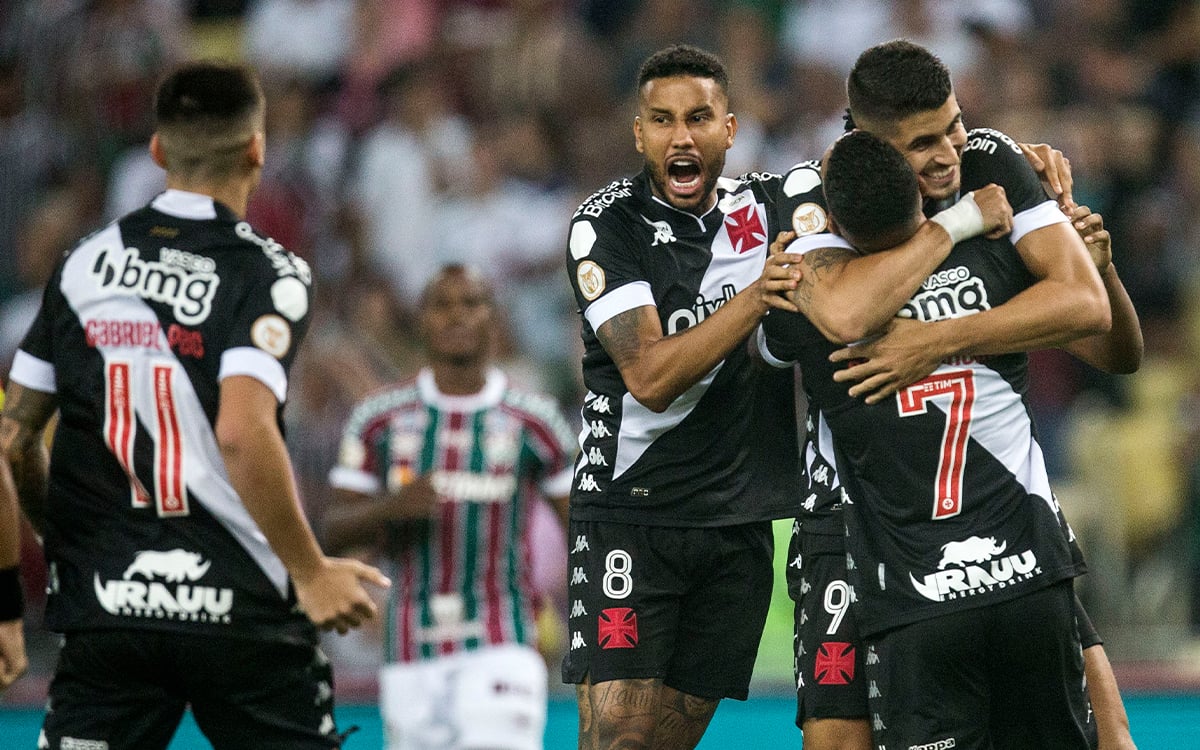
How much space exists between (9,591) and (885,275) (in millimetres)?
2660

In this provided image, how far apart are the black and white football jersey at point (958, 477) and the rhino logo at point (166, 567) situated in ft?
5.99

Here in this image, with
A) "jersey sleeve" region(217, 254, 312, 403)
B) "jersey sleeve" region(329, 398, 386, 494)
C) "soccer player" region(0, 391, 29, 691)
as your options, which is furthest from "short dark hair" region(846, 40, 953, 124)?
"jersey sleeve" region(329, 398, 386, 494)

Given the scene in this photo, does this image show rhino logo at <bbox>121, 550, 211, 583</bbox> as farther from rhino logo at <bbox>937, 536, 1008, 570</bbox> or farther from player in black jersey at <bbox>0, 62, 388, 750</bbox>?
rhino logo at <bbox>937, 536, 1008, 570</bbox>

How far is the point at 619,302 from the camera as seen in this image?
4941 mm

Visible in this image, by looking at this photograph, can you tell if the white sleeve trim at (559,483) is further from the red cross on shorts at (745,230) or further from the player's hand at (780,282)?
the player's hand at (780,282)

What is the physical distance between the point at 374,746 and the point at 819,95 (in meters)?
5.32

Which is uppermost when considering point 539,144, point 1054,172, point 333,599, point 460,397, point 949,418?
point 539,144

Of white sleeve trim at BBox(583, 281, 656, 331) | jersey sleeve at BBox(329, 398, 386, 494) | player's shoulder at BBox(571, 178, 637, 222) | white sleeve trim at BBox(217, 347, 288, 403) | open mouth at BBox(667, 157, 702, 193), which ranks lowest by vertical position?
jersey sleeve at BBox(329, 398, 386, 494)

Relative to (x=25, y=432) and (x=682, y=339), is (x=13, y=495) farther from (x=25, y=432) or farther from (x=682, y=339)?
(x=682, y=339)

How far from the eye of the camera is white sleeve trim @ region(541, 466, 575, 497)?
23.4 feet

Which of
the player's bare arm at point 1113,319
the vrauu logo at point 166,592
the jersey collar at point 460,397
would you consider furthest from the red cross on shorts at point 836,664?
the jersey collar at point 460,397

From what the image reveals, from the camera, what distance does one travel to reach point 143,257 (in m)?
4.64

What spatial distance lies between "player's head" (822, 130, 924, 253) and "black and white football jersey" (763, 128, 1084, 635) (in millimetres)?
179

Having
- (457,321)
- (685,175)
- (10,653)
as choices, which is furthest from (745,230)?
(10,653)
